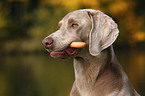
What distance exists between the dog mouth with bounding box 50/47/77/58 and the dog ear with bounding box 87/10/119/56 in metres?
0.21

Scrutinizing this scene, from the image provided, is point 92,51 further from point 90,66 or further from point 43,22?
point 43,22

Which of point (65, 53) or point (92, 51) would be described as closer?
point (92, 51)

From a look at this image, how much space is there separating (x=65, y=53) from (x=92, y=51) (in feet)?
1.03

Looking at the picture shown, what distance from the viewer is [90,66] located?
309 centimetres

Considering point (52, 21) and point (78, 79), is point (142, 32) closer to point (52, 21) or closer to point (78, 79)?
point (52, 21)

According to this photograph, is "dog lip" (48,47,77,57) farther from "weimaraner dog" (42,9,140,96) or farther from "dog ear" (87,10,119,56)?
"dog ear" (87,10,119,56)

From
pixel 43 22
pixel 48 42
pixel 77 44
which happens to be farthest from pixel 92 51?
pixel 43 22

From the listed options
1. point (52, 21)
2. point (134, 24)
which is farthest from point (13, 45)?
point (134, 24)

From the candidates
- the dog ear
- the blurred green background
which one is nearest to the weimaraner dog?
the dog ear

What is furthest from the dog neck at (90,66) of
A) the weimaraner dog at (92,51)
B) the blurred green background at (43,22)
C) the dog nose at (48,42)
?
the blurred green background at (43,22)

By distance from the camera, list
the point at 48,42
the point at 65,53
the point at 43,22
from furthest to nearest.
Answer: the point at 43,22 → the point at 65,53 → the point at 48,42

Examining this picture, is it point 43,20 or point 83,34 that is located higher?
point 83,34

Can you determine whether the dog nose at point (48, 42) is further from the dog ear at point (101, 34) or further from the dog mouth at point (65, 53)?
the dog ear at point (101, 34)

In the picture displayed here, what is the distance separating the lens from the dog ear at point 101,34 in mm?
2904
